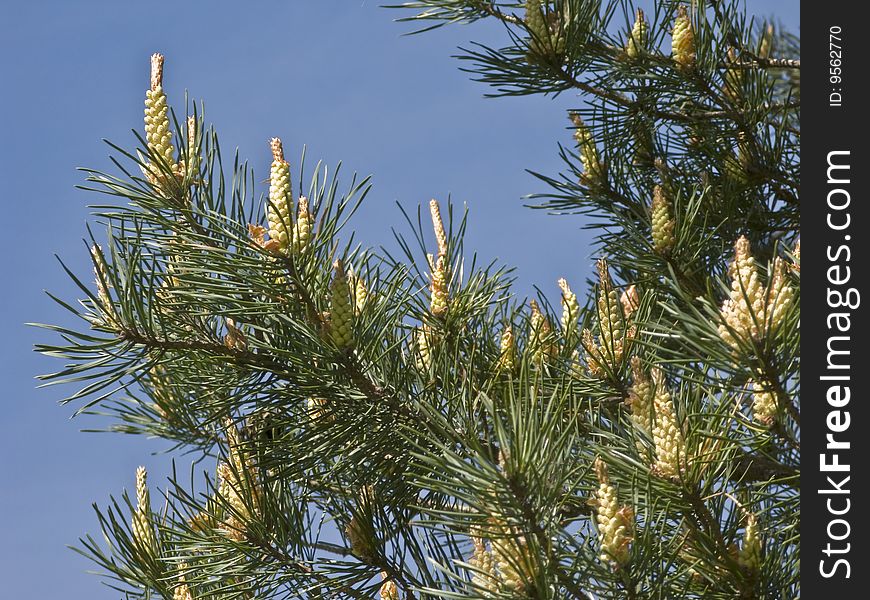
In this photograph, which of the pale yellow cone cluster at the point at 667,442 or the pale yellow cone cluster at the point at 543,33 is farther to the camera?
the pale yellow cone cluster at the point at 543,33

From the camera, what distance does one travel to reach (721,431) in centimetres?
123

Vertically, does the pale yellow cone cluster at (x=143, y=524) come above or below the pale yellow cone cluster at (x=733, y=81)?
below

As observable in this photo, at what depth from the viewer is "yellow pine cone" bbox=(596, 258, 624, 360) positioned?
1440 mm

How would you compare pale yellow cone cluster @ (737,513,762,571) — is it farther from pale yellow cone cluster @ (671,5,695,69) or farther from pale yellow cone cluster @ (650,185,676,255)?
pale yellow cone cluster @ (671,5,695,69)

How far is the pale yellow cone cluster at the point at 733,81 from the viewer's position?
1.94 meters

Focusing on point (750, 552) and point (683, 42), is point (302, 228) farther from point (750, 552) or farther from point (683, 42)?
point (683, 42)

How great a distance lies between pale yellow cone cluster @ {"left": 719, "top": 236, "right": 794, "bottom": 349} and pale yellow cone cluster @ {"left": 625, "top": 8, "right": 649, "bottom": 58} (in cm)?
100

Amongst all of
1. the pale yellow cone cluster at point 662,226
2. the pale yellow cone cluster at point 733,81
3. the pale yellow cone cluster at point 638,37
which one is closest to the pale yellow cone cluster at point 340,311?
the pale yellow cone cluster at point 662,226

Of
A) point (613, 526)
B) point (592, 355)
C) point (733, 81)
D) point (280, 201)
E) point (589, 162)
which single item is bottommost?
point (613, 526)

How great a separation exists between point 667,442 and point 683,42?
1006mm

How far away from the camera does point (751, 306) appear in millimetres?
989

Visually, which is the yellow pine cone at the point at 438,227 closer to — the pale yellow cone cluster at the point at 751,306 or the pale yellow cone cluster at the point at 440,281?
the pale yellow cone cluster at the point at 440,281

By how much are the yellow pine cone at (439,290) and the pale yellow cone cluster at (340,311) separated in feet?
1.05

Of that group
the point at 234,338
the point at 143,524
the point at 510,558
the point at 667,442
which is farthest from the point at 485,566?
the point at 143,524
